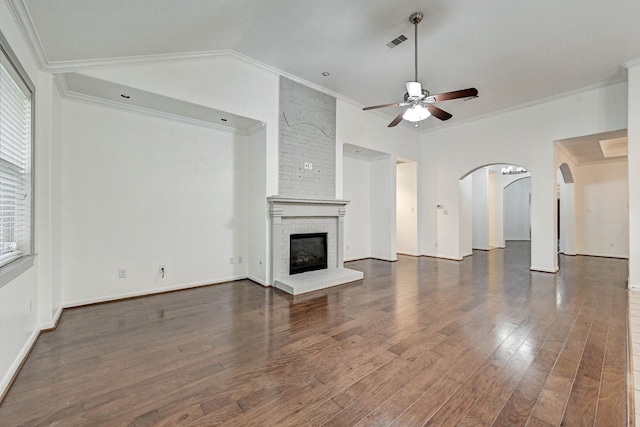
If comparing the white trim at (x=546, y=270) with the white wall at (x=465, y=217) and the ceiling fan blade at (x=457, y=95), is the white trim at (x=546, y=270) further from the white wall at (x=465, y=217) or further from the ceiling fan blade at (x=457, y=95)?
the ceiling fan blade at (x=457, y=95)

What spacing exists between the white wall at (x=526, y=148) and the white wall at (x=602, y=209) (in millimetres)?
3526

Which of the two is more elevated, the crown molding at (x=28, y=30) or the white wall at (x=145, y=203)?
the crown molding at (x=28, y=30)

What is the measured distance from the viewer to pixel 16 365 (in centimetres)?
205

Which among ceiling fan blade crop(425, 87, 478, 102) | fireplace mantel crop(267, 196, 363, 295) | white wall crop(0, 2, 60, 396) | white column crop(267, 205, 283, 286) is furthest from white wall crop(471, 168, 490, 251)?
white wall crop(0, 2, 60, 396)

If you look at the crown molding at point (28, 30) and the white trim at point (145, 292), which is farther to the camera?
the white trim at point (145, 292)

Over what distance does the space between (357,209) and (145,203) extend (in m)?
4.52

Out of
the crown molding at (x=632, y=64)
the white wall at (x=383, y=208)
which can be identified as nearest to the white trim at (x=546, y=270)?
the white wall at (x=383, y=208)

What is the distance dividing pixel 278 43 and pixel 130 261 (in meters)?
3.69

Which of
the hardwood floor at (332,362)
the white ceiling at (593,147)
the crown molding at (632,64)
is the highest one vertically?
the crown molding at (632,64)

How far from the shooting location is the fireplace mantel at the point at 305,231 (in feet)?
14.3

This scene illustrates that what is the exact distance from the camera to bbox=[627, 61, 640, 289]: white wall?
4109 mm

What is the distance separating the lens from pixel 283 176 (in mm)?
4633

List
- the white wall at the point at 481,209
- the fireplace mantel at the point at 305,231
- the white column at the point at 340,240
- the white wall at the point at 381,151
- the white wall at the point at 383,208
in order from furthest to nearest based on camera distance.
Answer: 1. the white wall at the point at 481,209
2. the white wall at the point at 383,208
3. the white wall at the point at 381,151
4. the white column at the point at 340,240
5. the fireplace mantel at the point at 305,231

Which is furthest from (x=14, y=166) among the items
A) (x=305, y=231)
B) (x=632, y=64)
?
(x=632, y=64)
